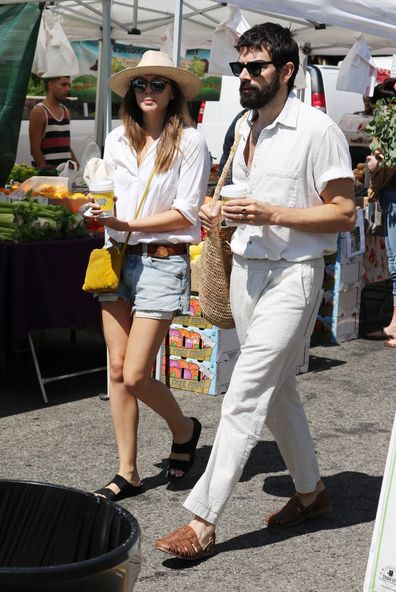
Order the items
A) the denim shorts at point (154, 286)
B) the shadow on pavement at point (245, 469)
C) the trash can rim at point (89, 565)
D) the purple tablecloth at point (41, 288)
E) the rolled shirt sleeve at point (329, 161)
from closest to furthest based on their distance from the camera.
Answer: the trash can rim at point (89, 565) → the rolled shirt sleeve at point (329, 161) → the denim shorts at point (154, 286) → the shadow on pavement at point (245, 469) → the purple tablecloth at point (41, 288)

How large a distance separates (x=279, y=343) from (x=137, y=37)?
9.79m

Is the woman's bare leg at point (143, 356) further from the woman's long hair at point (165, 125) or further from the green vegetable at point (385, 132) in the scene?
the green vegetable at point (385, 132)

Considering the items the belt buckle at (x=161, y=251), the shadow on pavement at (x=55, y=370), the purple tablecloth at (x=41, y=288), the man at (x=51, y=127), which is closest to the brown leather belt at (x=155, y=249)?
the belt buckle at (x=161, y=251)

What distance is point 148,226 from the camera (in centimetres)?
476

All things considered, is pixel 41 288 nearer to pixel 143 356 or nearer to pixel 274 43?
pixel 143 356

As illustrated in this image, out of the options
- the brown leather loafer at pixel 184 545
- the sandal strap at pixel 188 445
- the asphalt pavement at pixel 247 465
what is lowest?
the asphalt pavement at pixel 247 465

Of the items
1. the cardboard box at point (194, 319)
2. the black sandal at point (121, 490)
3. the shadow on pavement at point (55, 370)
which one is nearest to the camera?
the black sandal at point (121, 490)

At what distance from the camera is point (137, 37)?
13328mm

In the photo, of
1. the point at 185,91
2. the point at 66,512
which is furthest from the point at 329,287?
the point at 66,512

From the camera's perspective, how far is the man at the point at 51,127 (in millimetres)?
9703

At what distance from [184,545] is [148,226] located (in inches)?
55.0

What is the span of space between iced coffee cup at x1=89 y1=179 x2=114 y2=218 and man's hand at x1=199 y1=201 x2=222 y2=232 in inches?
15.8

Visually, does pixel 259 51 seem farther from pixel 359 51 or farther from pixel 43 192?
pixel 359 51

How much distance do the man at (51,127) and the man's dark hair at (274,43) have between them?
556cm
